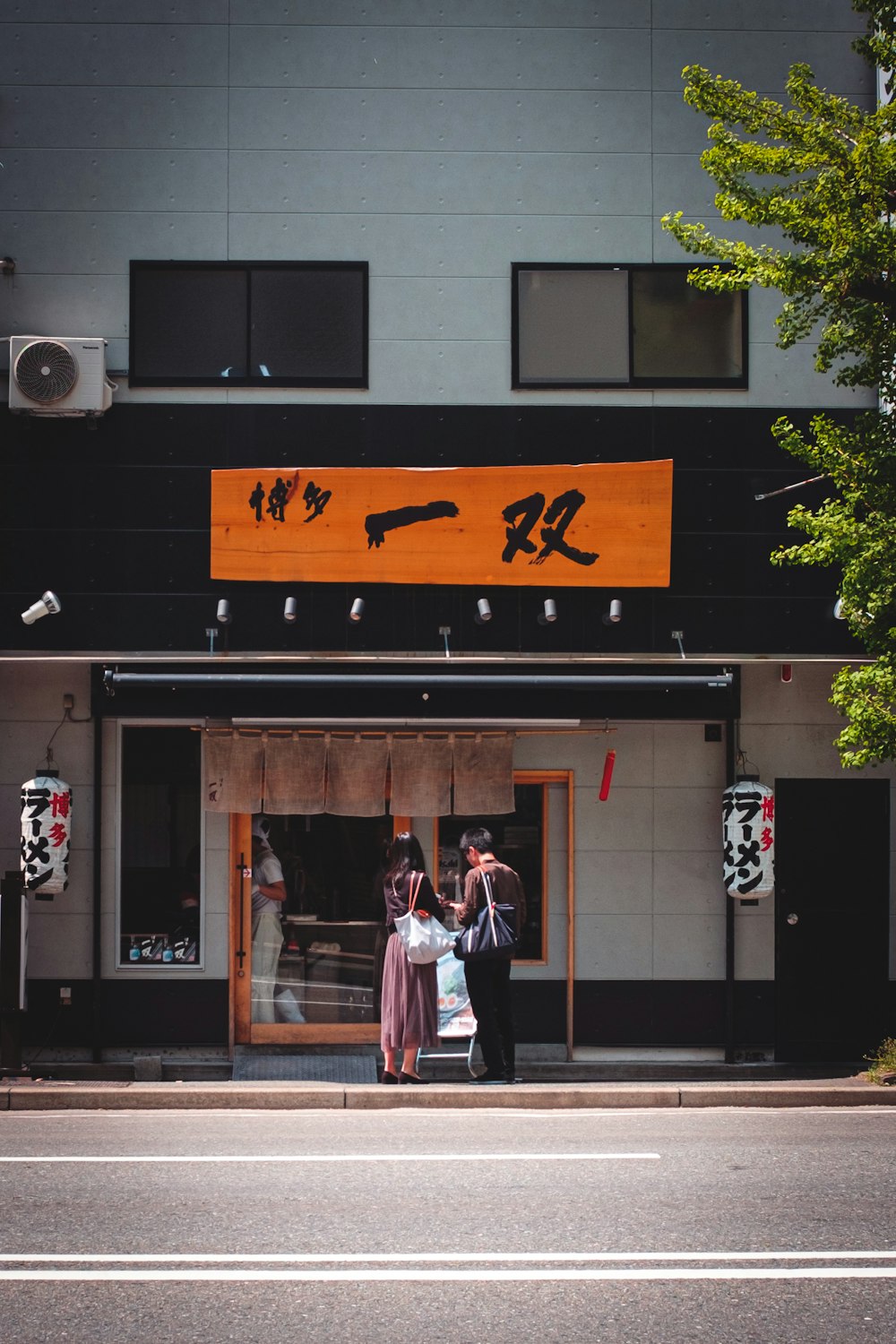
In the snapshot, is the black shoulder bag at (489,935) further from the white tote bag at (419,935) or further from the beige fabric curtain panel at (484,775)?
the beige fabric curtain panel at (484,775)

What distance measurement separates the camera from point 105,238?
13633 mm

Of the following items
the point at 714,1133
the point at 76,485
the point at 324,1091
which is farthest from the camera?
the point at 76,485

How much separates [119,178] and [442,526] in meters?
4.55

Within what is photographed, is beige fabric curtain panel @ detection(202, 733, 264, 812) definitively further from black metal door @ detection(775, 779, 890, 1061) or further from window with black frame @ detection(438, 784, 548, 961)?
black metal door @ detection(775, 779, 890, 1061)

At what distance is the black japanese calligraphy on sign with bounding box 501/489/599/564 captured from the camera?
1351 centimetres

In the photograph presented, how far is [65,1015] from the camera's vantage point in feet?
44.2

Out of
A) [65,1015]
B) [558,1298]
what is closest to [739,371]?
[65,1015]

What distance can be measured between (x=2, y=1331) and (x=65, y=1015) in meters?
7.79

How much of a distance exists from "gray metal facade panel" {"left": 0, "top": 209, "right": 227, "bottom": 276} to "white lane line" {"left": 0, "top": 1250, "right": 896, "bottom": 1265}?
9.56 metres

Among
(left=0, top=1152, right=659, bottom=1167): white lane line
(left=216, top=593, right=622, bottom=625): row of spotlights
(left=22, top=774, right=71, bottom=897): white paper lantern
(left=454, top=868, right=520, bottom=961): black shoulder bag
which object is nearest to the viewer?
(left=0, top=1152, right=659, bottom=1167): white lane line

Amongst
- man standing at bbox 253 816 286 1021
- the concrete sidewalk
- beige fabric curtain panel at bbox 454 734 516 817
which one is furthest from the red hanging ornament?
man standing at bbox 253 816 286 1021

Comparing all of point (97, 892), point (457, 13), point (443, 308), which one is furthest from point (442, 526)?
point (457, 13)

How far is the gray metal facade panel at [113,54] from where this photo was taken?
538 inches

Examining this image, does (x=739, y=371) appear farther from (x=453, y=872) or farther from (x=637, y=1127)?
(x=637, y=1127)
